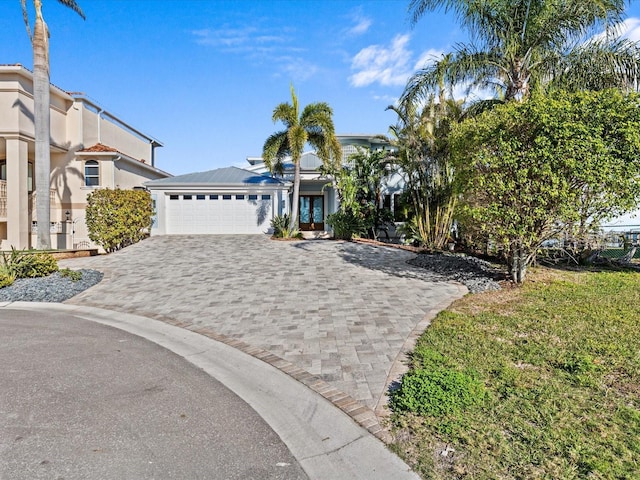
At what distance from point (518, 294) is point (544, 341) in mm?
2908

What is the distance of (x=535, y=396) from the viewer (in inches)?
147

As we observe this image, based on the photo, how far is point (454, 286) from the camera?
29.9ft

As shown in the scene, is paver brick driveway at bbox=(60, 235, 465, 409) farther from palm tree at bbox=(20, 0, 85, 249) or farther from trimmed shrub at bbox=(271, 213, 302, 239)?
palm tree at bbox=(20, 0, 85, 249)

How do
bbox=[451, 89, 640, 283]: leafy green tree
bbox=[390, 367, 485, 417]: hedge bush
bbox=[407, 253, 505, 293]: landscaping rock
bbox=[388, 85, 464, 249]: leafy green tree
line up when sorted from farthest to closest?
bbox=[388, 85, 464, 249]: leafy green tree, bbox=[407, 253, 505, 293]: landscaping rock, bbox=[451, 89, 640, 283]: leafy green tree, bbox=[390, 367, 485, 417]: hedge bush

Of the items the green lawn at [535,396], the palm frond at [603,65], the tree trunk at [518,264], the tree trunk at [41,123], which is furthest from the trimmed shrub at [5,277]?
the palm frond at [603,65]

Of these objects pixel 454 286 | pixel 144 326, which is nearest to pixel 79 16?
pixel 144 326

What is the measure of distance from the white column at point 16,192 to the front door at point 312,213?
13.2 m

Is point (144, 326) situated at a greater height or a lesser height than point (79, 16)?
lesser

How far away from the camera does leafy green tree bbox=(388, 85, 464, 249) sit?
46.7 feet

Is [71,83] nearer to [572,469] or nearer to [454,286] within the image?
[454,286]

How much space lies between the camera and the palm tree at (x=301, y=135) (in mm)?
17016

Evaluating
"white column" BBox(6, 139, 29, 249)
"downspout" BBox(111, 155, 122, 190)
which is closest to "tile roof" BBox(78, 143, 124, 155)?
"downspout" BBox(111, 155, 122, 190)

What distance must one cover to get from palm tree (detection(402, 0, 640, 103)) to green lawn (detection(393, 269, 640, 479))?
700 centimetres

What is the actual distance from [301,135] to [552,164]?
1126cm
